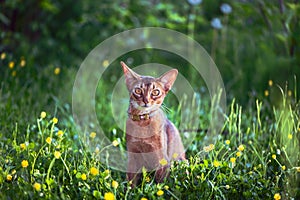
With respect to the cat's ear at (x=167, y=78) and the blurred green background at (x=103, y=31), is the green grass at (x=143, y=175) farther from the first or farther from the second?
the blurred green background at (x=103, y=31)

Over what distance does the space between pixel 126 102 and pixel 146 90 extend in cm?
170

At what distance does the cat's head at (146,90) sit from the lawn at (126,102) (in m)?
0.34

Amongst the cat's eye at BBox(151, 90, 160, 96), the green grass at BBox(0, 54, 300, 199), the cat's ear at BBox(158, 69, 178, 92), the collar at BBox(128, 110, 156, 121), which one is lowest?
the green grass at BBox(0, 54, 300, 199)

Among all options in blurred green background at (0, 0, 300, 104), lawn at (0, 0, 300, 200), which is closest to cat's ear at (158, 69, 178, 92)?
lawn at (0, 0, 300, 200)

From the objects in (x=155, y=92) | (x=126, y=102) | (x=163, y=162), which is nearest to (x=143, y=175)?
(x=163, y=162)

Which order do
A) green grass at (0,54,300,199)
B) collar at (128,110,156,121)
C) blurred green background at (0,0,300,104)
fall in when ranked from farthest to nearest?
1. blurred green background at (0,0,300,104)
2. collar at (128,110,156,121)
3. green grass at (0,54,300,199)

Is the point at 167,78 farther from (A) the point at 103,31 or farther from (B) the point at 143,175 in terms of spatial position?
(A) the point at 103,31

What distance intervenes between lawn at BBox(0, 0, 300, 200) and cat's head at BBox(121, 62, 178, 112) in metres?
0.34

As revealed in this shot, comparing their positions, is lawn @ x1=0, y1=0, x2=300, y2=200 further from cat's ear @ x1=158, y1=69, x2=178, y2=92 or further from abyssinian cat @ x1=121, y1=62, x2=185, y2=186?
cat's ear @ x1=158, y1=69, x2=178, y2=92

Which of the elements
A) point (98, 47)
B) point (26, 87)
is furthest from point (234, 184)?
point (98, 47)

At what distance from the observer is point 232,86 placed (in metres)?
5.00

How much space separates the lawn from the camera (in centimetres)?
262

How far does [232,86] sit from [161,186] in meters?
2.65

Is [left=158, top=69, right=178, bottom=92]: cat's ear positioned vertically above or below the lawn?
above
